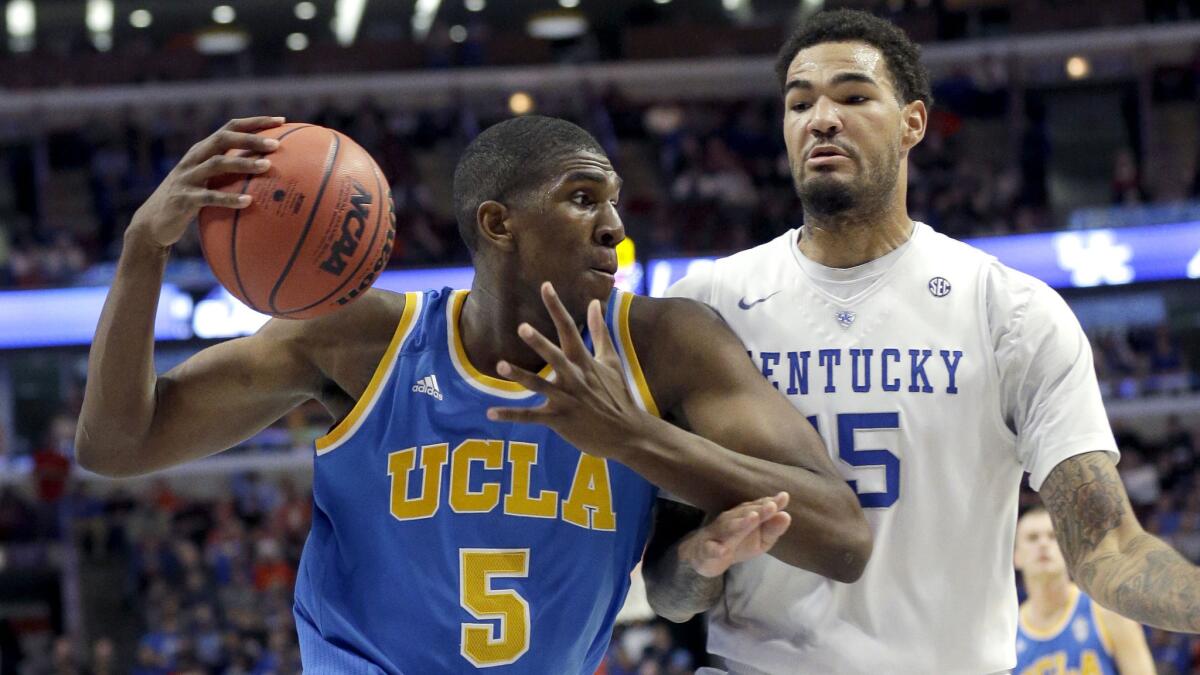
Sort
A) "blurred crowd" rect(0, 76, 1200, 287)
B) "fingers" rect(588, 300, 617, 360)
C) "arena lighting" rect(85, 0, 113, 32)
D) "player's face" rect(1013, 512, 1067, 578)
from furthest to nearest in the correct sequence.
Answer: "arena lighting" rect(85, 0, 113, 32), "blurred crowd" rect(0, 76, 1200, 287), "player's face" rect(1013, 512, 1067, 578), "fingers" rect(588, 300, 617, 360)

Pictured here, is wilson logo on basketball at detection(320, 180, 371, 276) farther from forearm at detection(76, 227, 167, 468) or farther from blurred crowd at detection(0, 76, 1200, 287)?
blurred crowd at detection(0, 76, 1200, 287)

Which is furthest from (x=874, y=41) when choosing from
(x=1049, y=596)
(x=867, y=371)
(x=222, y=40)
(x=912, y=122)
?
(x=222, y=40)

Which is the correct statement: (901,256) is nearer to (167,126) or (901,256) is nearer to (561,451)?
(561,451)

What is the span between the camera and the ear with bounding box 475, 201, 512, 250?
3.55m

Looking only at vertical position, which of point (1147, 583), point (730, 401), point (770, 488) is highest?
point (730, 401)

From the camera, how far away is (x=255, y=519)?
16625 mm

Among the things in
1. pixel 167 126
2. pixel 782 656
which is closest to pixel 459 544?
pixel 782 656

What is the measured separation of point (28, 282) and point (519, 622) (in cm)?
1404

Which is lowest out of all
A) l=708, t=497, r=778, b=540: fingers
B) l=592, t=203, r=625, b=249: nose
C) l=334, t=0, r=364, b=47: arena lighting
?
l=708, t=497, r=778, b=540: fingers

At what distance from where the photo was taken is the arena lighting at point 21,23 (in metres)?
23.9

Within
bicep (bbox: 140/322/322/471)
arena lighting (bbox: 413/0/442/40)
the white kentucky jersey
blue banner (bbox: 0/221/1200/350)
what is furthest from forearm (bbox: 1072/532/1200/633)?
arena lighting (bbox: 413/0/442/40)

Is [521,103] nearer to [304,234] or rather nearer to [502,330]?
[502,330]

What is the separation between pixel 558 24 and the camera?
25.5m

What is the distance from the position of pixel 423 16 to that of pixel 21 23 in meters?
6.66
